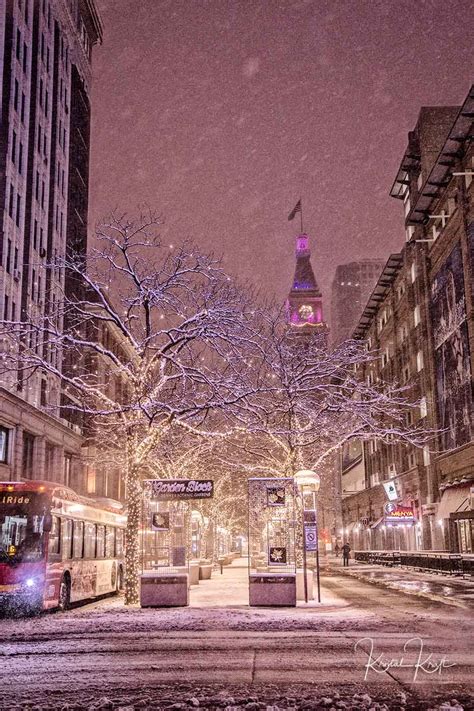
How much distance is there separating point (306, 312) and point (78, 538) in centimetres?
16723

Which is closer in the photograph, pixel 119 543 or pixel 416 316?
pixel 119 543

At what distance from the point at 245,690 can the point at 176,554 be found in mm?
17734

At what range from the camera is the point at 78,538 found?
954 inches

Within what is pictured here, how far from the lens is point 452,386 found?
47.8 meters

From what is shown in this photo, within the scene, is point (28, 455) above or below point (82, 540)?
above

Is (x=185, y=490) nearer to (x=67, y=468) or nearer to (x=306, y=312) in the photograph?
(x=67, y=468)

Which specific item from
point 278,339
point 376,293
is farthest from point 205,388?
point 376,293

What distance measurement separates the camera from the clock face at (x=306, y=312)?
18625 centimetres

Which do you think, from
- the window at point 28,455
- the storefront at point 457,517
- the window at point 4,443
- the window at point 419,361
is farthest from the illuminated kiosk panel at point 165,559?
the window at point 419,361

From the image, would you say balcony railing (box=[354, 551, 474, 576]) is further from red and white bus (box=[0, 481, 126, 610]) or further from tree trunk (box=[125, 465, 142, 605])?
tree trunk (box=[125, 465, 142, 605])

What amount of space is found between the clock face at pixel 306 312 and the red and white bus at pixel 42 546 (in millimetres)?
162697

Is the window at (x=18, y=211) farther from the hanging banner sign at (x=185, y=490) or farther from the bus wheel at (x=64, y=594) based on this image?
the hanging banner sign at (x=185, y=490)

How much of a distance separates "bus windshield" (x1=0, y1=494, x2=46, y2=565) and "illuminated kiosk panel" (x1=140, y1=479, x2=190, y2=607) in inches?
123

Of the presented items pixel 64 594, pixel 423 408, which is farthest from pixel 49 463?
pixel 64 594
